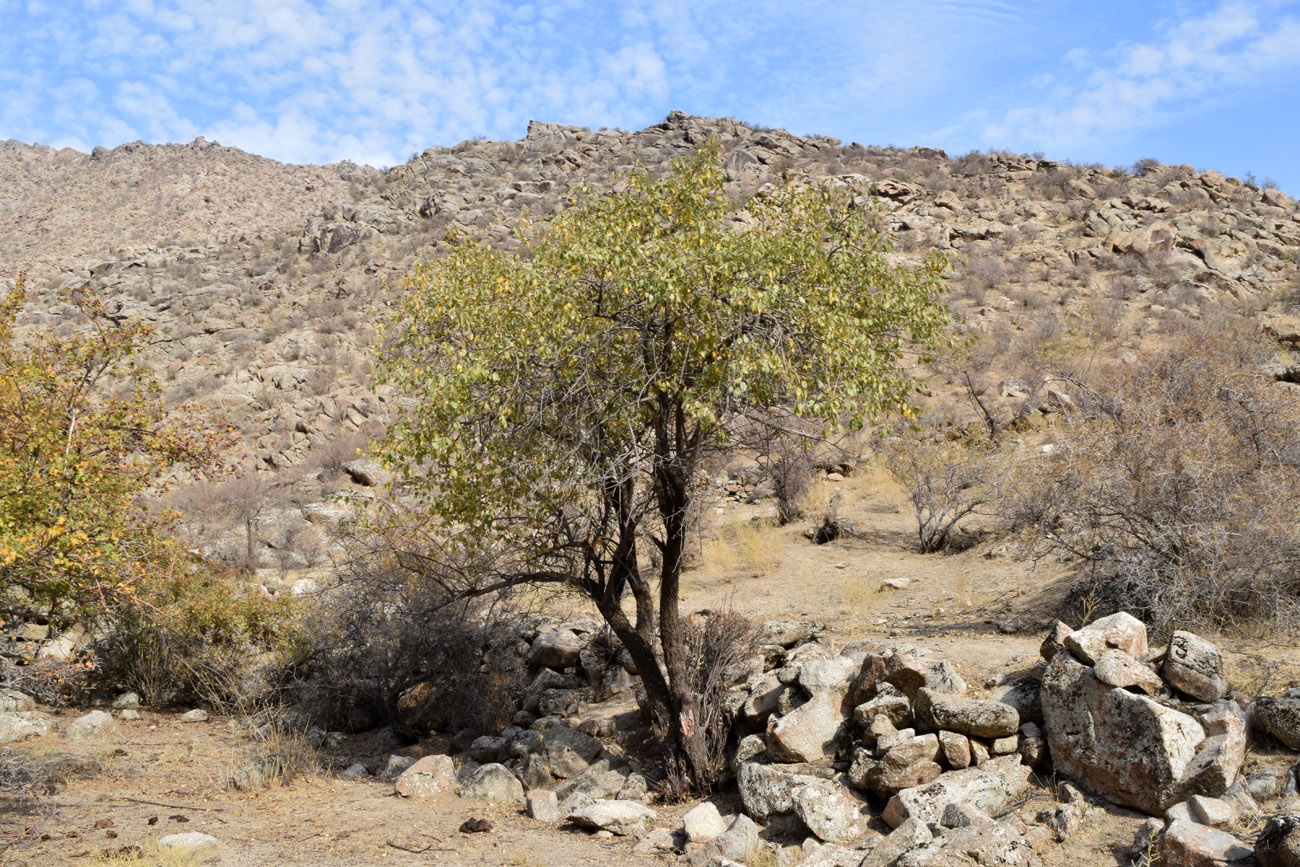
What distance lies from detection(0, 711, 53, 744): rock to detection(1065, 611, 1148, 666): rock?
11180 mm

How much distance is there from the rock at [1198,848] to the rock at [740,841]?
2.76 metres

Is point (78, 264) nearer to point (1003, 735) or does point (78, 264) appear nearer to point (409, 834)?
point (409, 834)

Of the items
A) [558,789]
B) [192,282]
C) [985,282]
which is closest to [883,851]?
[558,789]

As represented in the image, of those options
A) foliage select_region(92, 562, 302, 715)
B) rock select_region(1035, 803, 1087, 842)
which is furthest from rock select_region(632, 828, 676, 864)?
foliage select_region(92, 562, 302, 715)

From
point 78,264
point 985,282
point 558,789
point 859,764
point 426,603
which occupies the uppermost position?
point 78,264

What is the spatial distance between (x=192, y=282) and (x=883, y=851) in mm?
40973

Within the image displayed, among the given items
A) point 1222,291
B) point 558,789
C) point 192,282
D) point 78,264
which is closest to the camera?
point 558,789

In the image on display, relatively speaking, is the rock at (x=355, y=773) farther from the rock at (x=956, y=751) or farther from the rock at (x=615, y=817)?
the rock at (x=956, y=751)

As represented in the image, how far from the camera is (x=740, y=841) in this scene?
6422mm

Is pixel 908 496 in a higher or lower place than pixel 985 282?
lower

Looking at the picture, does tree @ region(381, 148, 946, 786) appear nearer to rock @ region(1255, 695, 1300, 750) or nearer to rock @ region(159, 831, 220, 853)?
rock @ region(159, 831, 220, 853)

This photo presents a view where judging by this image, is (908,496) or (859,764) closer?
(859,764)

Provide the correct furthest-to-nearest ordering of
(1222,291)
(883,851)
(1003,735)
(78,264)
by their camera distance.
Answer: (78,264) < (1222,291) < (1003,735) < (883,851)

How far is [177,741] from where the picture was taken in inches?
403
